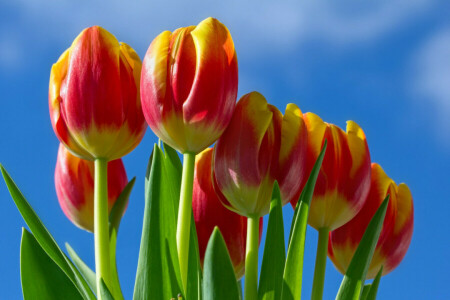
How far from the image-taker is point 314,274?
0.89m

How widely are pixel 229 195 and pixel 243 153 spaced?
0.20 ft

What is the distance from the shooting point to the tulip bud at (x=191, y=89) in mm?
769

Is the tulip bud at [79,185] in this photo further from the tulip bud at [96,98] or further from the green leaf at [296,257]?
the green leaf at [296,257]

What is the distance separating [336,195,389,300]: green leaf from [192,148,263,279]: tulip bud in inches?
5.8

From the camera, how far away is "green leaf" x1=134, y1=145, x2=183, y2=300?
80 centimetres

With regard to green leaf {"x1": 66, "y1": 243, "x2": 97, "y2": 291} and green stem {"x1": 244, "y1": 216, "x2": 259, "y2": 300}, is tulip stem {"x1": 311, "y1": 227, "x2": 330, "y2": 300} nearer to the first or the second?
green stem {"x1": 244, "y1": 216, "x2": 259, "y2": 300}

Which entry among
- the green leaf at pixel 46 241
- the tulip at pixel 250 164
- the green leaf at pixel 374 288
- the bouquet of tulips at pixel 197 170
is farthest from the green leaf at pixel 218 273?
the green leaf at pixel 374 288

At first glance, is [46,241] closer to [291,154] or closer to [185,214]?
[185,214]

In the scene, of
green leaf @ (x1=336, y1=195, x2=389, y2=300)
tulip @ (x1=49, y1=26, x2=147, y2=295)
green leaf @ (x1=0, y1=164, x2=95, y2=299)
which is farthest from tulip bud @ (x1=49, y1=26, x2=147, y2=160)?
green leaf @ (x1=336, y1=195, x2=389, y2=300)

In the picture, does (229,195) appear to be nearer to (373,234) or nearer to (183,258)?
(183,258)

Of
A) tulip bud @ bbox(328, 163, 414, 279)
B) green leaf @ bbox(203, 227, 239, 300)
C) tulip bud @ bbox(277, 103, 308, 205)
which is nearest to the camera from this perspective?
green leaf @ bbox(203, 227, 239, 300)

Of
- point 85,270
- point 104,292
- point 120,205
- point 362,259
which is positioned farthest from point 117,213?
point 362,259

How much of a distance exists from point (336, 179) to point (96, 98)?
34 centimetres

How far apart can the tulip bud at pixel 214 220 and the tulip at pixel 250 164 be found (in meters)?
0.04
